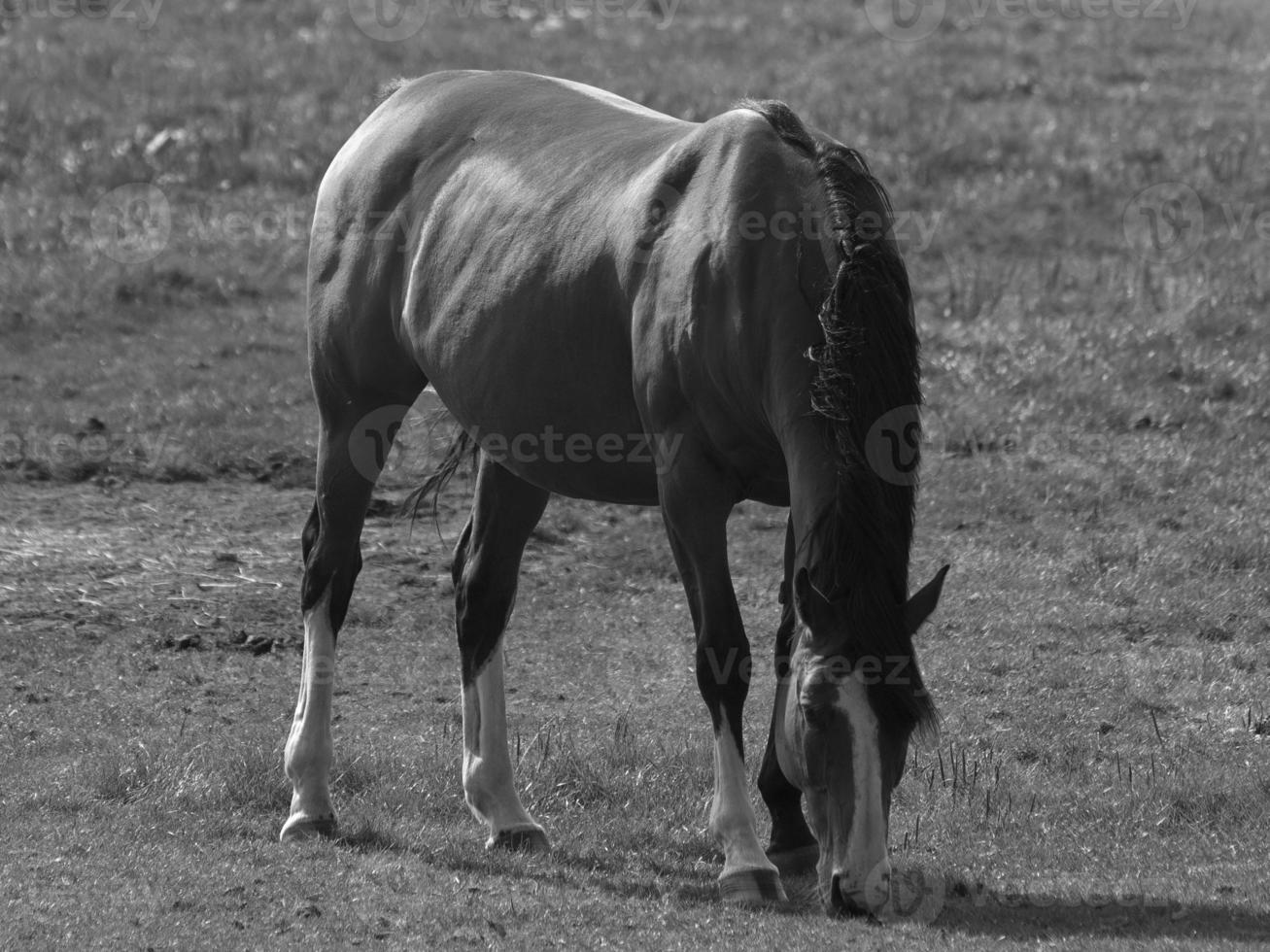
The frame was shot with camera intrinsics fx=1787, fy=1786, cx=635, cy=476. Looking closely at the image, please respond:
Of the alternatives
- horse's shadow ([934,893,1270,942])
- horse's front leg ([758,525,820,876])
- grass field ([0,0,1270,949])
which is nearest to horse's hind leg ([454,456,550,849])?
grass field ([0,0,1270,949])

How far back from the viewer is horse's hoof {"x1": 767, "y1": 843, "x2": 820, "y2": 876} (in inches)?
210

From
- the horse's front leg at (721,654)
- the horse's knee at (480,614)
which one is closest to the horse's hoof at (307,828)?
the horse's knee at (480,614)

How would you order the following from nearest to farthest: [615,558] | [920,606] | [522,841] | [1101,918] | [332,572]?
[920,606], [1101,918], [522,841], [332,572], [615,558]

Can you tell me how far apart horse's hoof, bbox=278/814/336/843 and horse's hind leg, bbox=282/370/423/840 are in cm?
25

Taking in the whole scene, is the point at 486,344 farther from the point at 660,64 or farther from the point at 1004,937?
the point at 660,64

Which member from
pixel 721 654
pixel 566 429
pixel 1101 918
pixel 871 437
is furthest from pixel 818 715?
pixel 566 429

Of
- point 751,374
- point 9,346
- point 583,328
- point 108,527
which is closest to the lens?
point 751,374

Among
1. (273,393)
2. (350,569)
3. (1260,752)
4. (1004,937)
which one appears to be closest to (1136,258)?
(273,393)

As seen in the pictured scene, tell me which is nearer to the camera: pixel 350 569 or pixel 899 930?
pixel 899 930

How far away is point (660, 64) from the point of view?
18031 mm

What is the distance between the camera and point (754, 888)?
5.00 meters

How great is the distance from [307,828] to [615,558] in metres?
3.43

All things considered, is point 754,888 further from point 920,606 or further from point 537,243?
point 537,243

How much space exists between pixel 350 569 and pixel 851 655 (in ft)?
8.12
